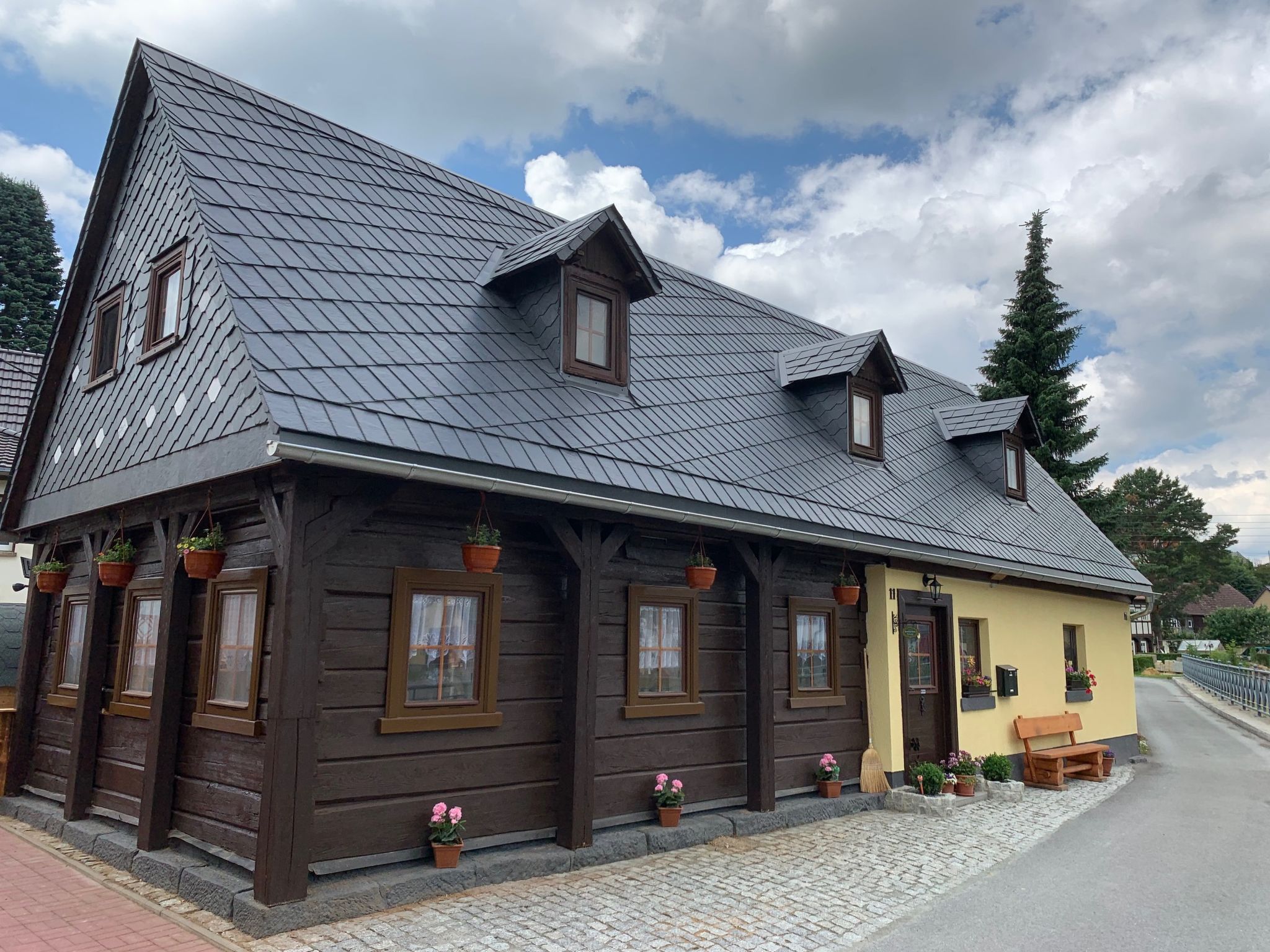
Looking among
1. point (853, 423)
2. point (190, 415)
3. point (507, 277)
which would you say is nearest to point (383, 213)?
point (507, 277)

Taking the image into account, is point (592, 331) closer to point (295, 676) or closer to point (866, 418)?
point (295, 676)

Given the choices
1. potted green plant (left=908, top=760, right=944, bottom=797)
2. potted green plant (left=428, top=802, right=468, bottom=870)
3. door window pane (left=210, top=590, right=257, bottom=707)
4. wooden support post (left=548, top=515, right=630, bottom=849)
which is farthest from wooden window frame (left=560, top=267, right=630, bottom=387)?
potted green plant (left=908, top=760, right=944, bottom=797)

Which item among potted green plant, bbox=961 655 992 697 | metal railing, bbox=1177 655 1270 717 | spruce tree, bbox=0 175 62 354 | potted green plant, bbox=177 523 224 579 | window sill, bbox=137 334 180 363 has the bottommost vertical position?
metal railing, bbox=1177 655 1270 717

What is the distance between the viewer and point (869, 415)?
12.6 metres

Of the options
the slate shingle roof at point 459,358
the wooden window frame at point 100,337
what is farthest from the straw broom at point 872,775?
the wooden window frame at point 100,337

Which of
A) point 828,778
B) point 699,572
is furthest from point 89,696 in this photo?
point 828,778

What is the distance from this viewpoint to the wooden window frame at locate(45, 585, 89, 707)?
29.6ft

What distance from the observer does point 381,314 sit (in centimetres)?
750

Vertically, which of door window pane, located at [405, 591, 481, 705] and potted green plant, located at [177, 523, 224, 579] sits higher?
potted green plant, located at [177, 523, 224, 579]

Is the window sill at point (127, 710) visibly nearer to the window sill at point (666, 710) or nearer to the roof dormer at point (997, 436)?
the window sill at point (666, 710)

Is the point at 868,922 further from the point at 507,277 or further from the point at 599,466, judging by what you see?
the point at 507,277

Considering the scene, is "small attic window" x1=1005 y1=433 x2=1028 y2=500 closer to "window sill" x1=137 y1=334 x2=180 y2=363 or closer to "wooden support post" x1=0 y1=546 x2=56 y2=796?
"window sill" x1=137 y1=334 x2=180 y2=363

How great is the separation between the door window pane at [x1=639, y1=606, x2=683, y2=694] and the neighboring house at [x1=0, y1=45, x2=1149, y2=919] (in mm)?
40

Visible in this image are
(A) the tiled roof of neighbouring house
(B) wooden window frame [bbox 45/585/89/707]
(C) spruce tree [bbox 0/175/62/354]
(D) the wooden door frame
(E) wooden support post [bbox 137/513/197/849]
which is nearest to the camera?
(E) wooden support post [bbox 137/513/197/849]
